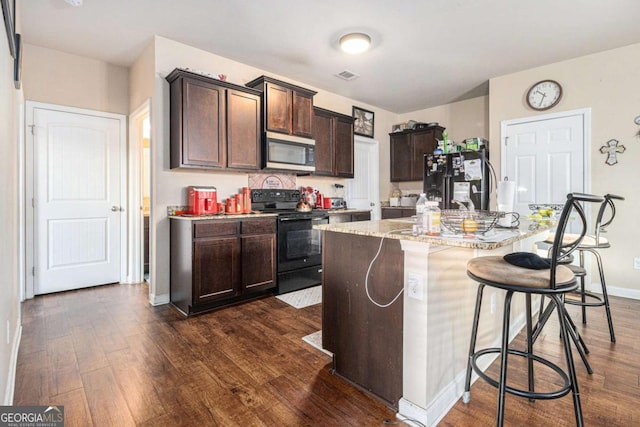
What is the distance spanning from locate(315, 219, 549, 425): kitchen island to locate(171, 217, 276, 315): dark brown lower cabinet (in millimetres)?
1448

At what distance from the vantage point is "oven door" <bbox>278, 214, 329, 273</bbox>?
3531 mm

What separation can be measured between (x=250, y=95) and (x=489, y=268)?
307 cm

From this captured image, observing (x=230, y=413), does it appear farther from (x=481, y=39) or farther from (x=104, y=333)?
(x=481, y=39)

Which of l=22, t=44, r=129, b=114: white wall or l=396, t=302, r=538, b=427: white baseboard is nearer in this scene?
l=396, t=302, r=538, b=427: white baseboard

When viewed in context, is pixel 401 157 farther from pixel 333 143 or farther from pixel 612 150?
pixel 612 150

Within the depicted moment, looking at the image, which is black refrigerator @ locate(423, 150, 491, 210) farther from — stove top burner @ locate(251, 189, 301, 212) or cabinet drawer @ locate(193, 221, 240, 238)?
cabinet drawer @ locate(193, 221, 240, 238)

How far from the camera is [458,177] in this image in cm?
454

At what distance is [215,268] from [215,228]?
38 cm

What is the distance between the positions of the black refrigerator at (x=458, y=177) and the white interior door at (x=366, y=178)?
0.96 metres

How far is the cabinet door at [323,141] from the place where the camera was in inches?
173

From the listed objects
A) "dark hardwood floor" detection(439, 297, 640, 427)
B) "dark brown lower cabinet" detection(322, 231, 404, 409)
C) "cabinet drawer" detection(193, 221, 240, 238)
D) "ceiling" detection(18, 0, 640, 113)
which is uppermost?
"ceiling" detection(18, 0, 640, 113)

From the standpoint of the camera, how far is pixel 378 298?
1657mm

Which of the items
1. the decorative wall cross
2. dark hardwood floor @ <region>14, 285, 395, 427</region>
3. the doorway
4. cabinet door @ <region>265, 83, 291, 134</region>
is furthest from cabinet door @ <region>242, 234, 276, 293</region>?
the decorative wall cross

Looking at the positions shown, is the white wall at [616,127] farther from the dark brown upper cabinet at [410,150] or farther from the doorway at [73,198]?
the doorway at [73,198]
